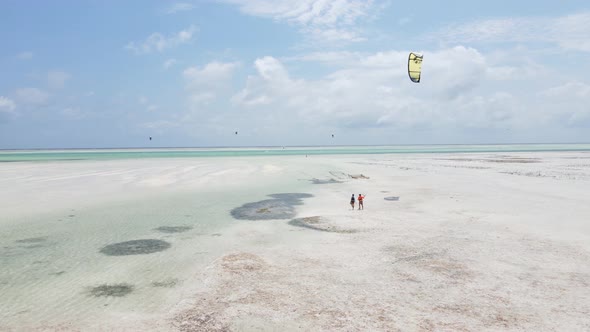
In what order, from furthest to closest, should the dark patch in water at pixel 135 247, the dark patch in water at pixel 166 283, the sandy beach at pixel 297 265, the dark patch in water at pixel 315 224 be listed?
the dark patch in water at pixel 315 224 < the dark patch in water at pixel 135 247 < the dark patch in water at pixel 166 283 < the sandy beach at pixel 297 265

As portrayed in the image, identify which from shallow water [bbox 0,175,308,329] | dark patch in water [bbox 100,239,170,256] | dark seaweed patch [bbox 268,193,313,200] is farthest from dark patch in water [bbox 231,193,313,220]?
dark patch in water [bbox 100,239,170,256]

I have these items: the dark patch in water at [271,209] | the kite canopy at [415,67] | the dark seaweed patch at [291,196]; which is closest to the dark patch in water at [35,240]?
the dark patch in water at [271,209]

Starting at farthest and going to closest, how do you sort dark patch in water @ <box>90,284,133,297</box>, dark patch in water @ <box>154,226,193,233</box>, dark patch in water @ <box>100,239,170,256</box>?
dark patch in water @ <box>154,226,193,233</box> < dark patch in water @ <box>100,239,170,256</box> < dark patch in water @ <box>90,284,133,297</box>

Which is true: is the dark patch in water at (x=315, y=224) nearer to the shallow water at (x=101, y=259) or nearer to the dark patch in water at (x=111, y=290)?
the shallow water at (x=101, y=259)

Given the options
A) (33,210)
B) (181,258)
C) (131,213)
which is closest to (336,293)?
(181,258)

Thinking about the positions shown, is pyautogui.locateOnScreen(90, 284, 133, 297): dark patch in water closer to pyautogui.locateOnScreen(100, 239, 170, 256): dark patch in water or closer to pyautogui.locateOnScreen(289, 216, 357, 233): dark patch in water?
pyautogui.locateOnScreen(100, 239, 170, 256): dark patch in water

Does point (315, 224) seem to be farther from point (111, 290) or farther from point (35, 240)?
point (35, 240)
